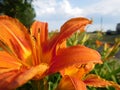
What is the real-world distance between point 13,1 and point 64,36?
36.4 meters

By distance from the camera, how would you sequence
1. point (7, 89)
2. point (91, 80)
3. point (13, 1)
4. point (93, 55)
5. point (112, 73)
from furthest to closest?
point (13, 1), point (112, 73), point (91, 80), point (93, 55), point (7, 89)

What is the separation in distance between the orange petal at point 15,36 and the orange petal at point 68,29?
0.09 metres

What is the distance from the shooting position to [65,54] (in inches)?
41.6

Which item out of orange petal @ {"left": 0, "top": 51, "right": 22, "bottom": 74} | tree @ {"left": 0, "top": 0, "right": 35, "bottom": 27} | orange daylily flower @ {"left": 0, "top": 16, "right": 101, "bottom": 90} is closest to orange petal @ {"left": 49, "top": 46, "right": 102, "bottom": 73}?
orange daylily flower @ {"left": 0, "top": 16, "right": 101, "bottom": 90}

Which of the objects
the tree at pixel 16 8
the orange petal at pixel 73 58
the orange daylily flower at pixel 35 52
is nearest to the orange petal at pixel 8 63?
the orange daylily flower at pixel 35 52

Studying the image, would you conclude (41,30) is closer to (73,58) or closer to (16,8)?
(73,58)

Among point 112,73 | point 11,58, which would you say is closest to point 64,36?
point 11,58

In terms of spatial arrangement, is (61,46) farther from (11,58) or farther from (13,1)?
(13,1)

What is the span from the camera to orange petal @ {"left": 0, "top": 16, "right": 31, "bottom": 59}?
1153mm

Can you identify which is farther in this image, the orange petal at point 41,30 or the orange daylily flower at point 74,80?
the orange petal at point 41,30

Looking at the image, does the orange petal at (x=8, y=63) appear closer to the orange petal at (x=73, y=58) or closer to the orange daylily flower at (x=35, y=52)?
the orange daylily flower at (x=35, y=52)

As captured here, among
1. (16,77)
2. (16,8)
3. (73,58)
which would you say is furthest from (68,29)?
(16,8)

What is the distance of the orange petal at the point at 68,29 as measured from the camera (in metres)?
1.09

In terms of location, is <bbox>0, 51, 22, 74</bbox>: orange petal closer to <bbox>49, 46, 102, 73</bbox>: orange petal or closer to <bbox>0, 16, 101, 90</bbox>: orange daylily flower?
<bbox>0, 16, 101, 90</bbox>: orange daylily flower
